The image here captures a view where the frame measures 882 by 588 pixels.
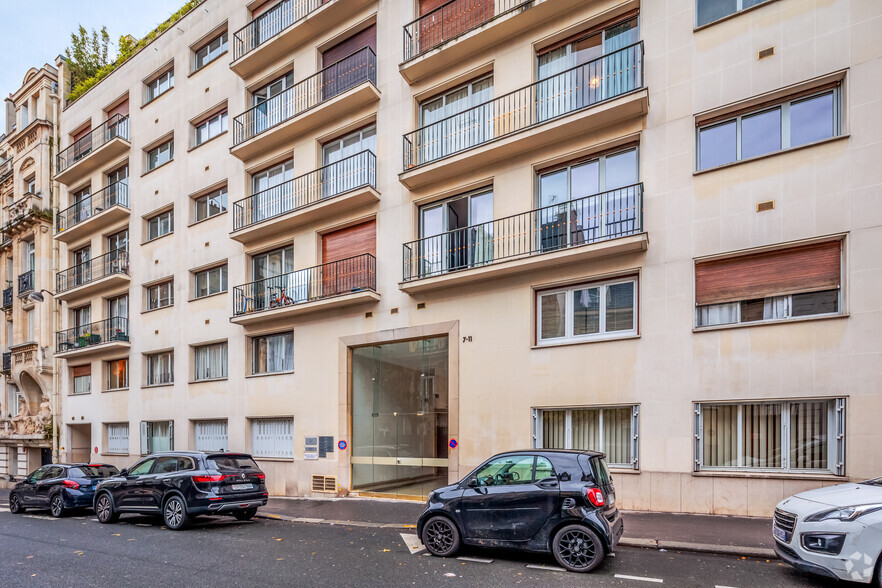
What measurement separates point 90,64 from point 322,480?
87.1ft

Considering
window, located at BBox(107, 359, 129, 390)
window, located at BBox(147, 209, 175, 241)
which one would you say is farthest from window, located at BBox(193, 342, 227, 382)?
window, located at BBox(147, 209, 175, 241)

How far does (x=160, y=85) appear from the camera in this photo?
2292 centimetres

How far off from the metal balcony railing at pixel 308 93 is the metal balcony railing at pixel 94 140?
7944 mm

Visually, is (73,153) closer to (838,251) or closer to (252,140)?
(252,140)

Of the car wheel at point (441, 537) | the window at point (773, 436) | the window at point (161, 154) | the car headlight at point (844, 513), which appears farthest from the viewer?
the window at point (161, 154)

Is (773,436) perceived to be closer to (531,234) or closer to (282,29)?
(531,234)

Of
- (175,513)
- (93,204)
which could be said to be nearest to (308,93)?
(175,513)

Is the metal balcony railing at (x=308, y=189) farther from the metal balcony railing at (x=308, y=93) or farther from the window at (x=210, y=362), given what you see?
the window at (x=210, y=362)

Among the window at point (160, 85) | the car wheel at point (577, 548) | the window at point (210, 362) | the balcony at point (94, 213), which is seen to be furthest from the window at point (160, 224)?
the car wheel at point (577, 548)

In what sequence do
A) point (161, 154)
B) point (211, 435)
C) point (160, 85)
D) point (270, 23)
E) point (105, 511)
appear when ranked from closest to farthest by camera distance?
point (105, 511)
point (270, 23)
point (211, 435)
point (161, 154)
point (160, 85)

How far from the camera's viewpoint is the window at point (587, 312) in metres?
11.7

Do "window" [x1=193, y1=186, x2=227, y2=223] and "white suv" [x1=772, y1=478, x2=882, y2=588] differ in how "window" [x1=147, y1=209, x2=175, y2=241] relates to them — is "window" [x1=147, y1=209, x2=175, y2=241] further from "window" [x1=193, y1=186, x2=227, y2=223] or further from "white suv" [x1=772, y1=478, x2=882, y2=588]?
"white suv" [x1=772, y1=478, x2=882, y2=588]

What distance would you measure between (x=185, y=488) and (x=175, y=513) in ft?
1.79

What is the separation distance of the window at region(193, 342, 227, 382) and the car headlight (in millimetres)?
16608
